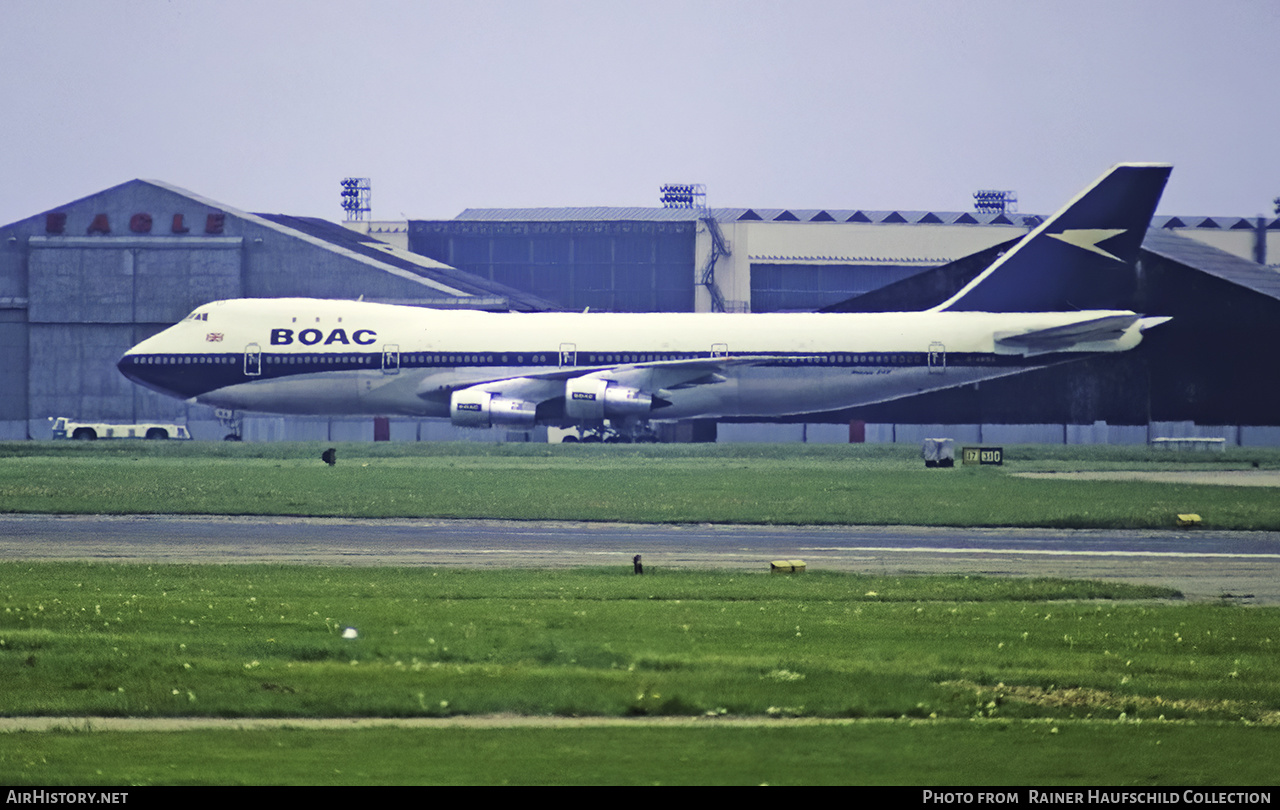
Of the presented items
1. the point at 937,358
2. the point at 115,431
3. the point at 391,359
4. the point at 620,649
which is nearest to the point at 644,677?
the point at 620,649

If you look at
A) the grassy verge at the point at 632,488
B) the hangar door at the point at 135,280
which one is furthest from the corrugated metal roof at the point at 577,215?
the grassy verge at the point at 632,488

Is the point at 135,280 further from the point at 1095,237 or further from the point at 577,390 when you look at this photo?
the point at 1095,237

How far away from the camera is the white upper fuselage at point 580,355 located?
5600cm

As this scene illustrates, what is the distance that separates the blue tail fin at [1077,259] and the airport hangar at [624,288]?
1521 mm

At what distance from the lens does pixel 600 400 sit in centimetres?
5525

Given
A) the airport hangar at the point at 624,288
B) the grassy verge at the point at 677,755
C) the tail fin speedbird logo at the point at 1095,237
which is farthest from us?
the airport hangar at the point at 624,288

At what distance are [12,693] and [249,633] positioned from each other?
3.22 meters

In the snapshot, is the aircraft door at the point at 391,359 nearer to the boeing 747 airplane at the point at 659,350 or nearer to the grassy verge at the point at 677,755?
the boeing 747 airplane at the point at 659,350

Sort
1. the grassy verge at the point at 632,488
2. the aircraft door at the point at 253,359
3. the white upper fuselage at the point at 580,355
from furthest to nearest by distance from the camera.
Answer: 1. the aircraft door at the point at 253,359
2. the white upper fuselage at the point at 580,355
3. the grassy verge at the point at 632,488

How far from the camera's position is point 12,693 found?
12.2 metres

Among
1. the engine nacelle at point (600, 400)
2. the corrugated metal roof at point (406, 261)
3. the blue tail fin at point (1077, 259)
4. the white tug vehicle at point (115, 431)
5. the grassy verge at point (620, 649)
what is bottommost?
the grassy verge at point (620, 649)
